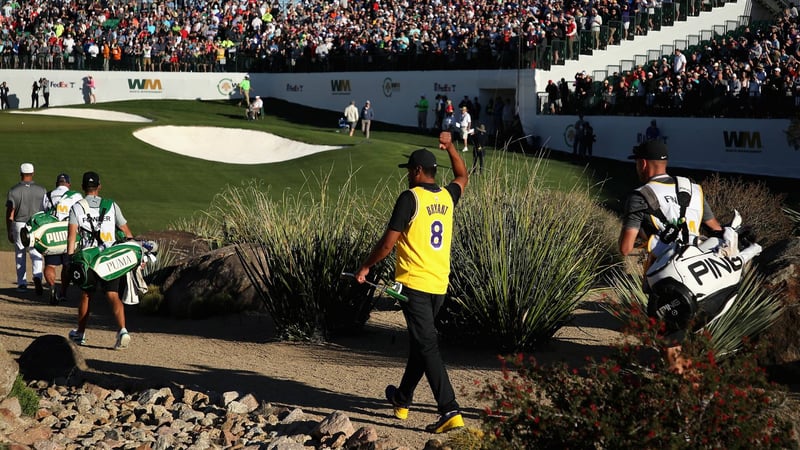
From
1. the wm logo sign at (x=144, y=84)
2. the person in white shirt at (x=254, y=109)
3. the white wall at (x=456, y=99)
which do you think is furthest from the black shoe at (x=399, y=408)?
the wm logo sign at (x=144, y=84)

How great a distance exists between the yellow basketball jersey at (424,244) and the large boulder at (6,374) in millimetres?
3072

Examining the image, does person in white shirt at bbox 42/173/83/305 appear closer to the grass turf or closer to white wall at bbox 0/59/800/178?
the grass turf

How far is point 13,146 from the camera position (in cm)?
3161

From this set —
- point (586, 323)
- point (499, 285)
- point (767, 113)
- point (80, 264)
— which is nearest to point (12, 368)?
point (80, 264)

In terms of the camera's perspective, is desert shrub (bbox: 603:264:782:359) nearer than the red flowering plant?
No

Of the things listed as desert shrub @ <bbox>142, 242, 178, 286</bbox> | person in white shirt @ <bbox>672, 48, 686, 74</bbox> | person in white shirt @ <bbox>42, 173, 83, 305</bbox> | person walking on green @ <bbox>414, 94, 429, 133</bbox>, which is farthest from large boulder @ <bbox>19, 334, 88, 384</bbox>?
person walking on green @ <bbox>414, 94, 429, 133</bbox>

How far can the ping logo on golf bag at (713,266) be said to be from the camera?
6.77m

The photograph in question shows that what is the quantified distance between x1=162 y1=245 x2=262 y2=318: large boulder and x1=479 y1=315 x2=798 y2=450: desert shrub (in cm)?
763

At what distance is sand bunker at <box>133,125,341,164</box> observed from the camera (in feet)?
118

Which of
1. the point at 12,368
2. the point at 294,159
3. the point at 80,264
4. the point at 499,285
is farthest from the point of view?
the point at 294,159

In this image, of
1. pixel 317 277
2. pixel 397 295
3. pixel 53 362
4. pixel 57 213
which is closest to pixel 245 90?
pixel 57 213

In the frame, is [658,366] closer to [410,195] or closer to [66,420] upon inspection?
[410,195]

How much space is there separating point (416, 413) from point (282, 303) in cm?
343

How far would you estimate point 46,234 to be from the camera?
13.9m
